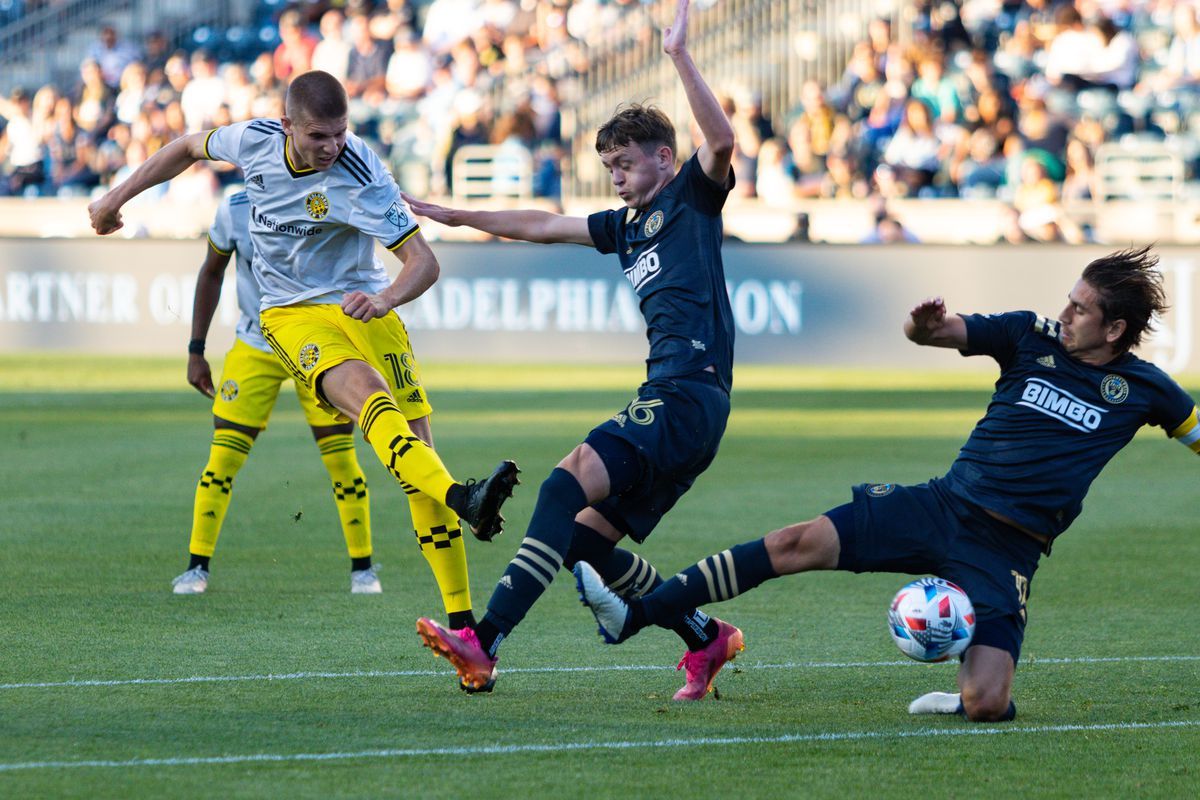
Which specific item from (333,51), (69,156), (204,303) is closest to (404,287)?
(204,303)

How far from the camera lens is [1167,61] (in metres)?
24.0

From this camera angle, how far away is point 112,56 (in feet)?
97.3

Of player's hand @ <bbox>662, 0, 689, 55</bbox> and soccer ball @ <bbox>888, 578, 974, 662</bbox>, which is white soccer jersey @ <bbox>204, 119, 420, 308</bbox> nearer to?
player's hand @ <bbox>662, 0, 689, 55</bbox>

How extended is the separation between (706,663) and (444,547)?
116 centimetres

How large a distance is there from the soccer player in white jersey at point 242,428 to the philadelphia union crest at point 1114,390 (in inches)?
146

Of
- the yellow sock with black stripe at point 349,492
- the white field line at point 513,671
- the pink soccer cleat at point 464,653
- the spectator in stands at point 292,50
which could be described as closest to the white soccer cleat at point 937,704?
the white field line at point 513,671

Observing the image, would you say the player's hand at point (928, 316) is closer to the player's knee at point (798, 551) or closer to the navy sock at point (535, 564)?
the player's knee at point (798, 551)

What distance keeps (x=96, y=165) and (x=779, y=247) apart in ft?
37.7

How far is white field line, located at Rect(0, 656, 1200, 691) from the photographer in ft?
19.8

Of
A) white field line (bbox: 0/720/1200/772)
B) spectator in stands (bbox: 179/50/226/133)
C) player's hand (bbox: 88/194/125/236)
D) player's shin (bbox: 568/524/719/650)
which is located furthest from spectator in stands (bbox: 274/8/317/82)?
white field line (bbox: 0/720/1200/772)

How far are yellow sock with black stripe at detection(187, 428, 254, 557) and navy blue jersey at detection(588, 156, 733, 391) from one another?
2.80m

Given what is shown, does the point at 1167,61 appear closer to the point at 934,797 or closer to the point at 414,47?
the point at 414,47

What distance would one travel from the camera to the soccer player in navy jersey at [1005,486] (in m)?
5.82

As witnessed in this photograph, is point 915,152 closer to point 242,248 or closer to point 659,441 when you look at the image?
point 242,248
